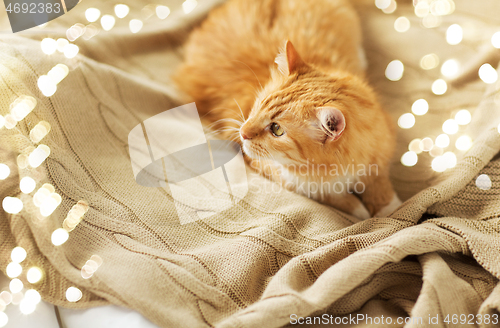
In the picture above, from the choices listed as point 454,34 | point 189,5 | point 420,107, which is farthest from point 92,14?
point 454,34

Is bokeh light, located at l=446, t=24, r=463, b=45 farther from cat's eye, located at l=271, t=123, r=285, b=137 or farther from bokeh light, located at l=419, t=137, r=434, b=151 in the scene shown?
cat's eye, located at l=271, t=123, r=285, b=137

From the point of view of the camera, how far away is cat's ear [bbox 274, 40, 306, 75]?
0.89m

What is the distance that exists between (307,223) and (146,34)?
954 millimetres

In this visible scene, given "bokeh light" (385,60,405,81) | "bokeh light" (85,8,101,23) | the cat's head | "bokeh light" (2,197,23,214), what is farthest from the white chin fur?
"bokeh light" (85,8,101,23)

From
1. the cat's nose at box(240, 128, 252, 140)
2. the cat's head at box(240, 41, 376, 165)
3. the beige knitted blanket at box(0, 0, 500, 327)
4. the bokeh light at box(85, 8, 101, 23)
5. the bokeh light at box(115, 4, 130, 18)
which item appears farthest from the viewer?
the bokeh light at box(115, 4, 130, 18)

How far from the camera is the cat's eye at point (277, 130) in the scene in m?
0.88

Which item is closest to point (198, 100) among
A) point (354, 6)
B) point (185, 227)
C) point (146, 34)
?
point (146, 34)

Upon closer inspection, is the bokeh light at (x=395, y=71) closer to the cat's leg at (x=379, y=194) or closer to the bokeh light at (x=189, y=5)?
the cat's leg at (x=379, y=194)

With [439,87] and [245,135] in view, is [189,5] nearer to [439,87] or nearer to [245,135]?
[245,135]

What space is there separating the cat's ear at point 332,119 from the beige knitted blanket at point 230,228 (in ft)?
0.89

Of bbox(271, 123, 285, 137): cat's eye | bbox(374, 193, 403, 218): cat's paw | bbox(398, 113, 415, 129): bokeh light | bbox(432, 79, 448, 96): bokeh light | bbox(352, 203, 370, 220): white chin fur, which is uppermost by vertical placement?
bbox(432, 79, 448, 96): bokeh light

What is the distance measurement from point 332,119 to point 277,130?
0.19 m

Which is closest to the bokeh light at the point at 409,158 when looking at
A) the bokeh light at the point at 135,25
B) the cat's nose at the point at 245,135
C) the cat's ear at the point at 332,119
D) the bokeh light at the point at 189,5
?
the cat's ear at the point at 332,119

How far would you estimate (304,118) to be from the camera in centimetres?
82
